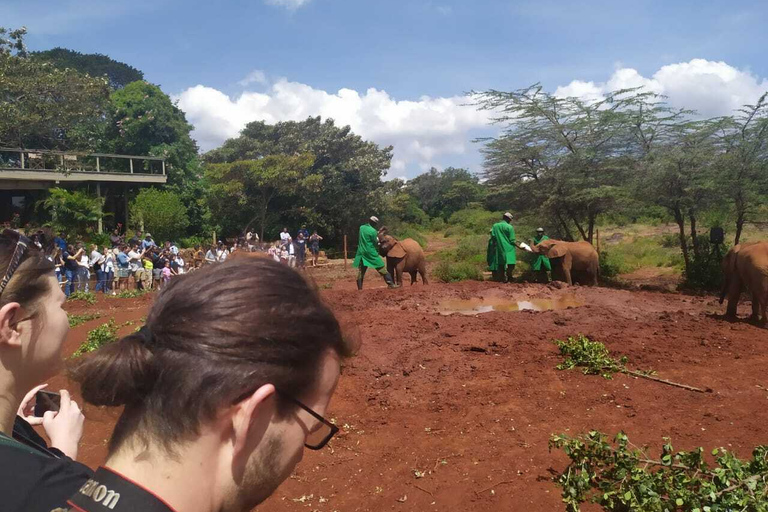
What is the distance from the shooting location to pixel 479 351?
7.61m

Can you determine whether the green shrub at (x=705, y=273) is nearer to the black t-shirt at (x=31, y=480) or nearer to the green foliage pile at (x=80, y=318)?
the green foliage pile at (x=80, y=318)

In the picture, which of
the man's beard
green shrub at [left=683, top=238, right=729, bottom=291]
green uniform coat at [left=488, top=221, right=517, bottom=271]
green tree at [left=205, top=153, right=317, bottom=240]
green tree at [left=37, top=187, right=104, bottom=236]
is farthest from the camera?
green tree at [left=205, top=153, right=317, bottom=240]

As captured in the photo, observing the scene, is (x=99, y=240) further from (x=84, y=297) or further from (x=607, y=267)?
(x=607, y=267)

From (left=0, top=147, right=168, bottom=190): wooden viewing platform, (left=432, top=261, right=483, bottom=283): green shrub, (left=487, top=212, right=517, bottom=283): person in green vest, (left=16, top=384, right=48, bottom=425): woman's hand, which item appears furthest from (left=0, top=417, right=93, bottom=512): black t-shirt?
(left=0, top=147, right=168, bottom=190): wooden viewing platform

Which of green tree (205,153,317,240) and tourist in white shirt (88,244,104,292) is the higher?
green tree (205,153,317,240)

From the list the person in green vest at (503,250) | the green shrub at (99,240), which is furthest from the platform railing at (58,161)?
the person in green vest at (503,250)

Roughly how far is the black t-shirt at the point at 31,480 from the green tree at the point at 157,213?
86.4 ft

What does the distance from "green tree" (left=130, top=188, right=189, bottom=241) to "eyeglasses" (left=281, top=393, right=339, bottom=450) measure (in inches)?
1045

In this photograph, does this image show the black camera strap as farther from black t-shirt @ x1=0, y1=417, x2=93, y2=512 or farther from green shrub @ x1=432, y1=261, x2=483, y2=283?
green shrub @ x1=432, y1=261, x2=483, y2=283

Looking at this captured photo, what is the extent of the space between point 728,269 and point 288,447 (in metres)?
11.7

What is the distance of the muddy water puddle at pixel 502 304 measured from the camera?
39.8ft

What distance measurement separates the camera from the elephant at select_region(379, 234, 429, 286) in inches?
Result: 599

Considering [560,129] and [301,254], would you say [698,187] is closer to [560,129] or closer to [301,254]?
[560,129]

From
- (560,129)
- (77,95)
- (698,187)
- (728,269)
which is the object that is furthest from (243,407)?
(77,95)
